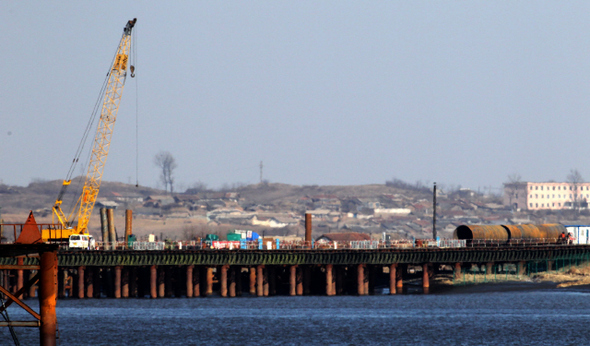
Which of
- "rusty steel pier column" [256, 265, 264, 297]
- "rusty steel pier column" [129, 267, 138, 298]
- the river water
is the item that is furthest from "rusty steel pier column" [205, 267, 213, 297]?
"rusty steel pier column" [129, 267, 138, 298]

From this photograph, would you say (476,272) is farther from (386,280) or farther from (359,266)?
(359,266)

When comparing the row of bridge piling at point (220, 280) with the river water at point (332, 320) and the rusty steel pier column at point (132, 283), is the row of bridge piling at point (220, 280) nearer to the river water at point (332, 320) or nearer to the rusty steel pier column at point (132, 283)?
the rusty steel pier column at point (132, 283)

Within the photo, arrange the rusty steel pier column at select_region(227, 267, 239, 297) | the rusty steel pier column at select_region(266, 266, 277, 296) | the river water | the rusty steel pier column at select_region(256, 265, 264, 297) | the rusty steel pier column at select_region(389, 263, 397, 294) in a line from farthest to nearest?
the rusty steel pier column at select_region(266, 266, 277, 296) < the rusty steel pier column at select_region(389, 263, 397, 294) < the rusty steel pier column at select_region(227, 267, 239, 297) < the rusty steel pier column at select_region(256, 265, 264, 297) < the river water

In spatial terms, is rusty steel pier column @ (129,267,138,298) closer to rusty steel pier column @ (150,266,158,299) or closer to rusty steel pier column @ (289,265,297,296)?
rusty steel pier column @ (150,266,158,299)

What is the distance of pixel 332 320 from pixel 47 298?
4506 cm

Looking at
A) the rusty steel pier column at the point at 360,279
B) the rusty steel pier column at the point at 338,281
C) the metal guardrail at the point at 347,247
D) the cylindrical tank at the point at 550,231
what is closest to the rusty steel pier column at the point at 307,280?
the metal guardrail at the point at 347,247

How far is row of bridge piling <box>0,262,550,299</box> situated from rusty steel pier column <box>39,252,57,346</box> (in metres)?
64.8

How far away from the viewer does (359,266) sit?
115812mm

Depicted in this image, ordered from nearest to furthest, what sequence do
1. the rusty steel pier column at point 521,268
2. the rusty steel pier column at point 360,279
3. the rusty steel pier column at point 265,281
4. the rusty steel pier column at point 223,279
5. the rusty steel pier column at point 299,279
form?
1. the rusty steel pier column at point 223,279
2. the rusty steel pier column at point 265,281
3. the rusty steel pier column at point 360,279
4. the rusty steel pier column at point 299,279
5. the rusty steel pier column at point 521,268

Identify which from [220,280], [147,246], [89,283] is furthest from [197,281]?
[89,283]

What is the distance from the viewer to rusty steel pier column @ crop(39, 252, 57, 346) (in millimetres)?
46031

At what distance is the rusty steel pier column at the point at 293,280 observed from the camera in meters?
115

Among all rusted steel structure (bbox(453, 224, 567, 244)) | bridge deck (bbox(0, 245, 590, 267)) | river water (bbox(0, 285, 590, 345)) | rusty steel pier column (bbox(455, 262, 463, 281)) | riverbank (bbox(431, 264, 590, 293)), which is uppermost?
rusted steel structure (bbox(453, 224, 567, 244))

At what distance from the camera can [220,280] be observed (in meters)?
115
